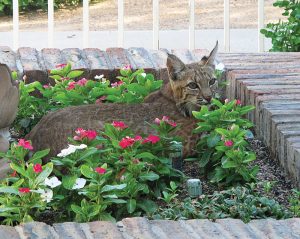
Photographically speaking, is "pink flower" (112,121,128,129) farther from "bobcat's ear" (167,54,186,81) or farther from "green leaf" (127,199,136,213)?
"bobcat's ear" (167,54,186,81)

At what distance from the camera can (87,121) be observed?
235 inches

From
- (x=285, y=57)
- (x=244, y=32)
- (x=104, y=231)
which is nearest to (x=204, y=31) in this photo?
(x=244, y=32)

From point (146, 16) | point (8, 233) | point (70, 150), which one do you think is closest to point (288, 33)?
point (70, 150)

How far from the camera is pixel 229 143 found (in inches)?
215

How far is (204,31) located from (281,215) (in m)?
9.36

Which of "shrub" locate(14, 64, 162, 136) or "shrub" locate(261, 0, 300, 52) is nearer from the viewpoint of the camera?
"shrub" locate(14, 64, 162, 136)

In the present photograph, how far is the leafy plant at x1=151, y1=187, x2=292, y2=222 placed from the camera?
4.90 meters

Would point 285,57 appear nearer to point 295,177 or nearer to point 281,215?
point 295,177

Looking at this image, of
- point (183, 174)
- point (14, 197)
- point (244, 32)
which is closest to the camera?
point (14, 197)

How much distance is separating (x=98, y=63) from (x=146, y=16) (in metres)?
8.94

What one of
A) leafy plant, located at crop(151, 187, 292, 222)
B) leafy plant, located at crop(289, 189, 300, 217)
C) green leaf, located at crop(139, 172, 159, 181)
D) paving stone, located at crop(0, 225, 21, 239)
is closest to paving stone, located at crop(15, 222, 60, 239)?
paving stone, located at crop(0, 225, 21, 239)

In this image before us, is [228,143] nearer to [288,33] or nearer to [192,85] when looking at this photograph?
[192,85]

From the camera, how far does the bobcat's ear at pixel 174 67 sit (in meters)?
6.52

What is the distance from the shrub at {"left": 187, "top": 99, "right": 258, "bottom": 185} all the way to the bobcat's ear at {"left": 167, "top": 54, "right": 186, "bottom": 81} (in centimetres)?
51
